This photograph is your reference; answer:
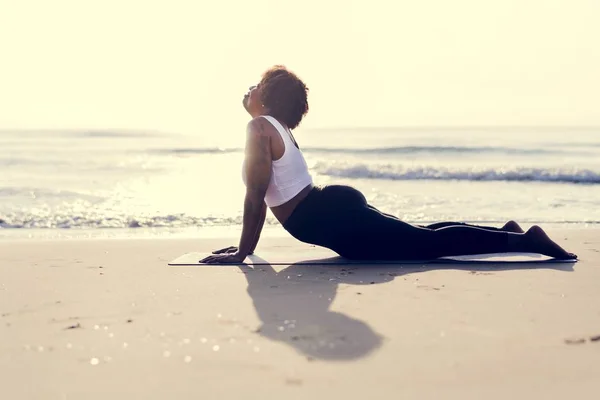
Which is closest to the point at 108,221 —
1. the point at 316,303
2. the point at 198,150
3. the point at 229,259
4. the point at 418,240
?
the point at 229,259

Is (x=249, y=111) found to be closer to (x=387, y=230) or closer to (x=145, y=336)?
(x=387, y=230)

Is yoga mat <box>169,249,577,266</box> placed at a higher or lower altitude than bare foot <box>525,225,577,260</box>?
lower

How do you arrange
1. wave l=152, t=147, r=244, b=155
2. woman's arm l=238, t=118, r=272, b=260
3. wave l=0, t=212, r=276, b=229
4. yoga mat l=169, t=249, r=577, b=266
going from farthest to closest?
wave l=152, t=147, r=244, b=155 → wave l=0, t=212, r=276, b=229 → yoga mat l=169, t=249, r=577, b=266 → woman's arm l=238, t=118, r=272, b=260

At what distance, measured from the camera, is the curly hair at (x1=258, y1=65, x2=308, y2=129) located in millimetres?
4824

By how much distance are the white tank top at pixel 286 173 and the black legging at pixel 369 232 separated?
0.34 feet

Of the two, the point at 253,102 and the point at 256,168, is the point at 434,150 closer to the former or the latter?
the point at 253,102

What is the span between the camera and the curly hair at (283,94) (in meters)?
4.82

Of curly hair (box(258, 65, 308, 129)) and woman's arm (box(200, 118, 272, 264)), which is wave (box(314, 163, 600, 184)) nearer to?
curly hair (box(258, 65, 308, 129))

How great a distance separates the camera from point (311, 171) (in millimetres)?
21328

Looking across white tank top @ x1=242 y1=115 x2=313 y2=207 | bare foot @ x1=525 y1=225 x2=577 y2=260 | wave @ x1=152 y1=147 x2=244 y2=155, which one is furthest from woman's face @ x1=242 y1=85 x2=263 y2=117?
wave @ x1=152 y1=147 x2=244 y2=155

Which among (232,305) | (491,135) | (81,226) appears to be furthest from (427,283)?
(491,135)

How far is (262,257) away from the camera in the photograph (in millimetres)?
5156

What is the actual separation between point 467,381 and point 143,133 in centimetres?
3360

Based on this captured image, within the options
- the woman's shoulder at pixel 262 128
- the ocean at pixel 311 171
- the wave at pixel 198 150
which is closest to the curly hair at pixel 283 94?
the woman's shoulder at pixel 262 128
